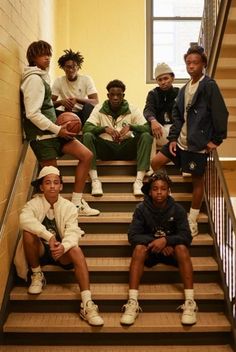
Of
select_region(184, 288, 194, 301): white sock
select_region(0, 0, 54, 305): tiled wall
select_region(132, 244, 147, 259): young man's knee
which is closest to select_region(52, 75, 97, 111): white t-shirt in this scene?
select_region(0, 0, 54, 305): tiled wall

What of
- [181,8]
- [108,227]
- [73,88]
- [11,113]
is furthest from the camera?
[181,8]

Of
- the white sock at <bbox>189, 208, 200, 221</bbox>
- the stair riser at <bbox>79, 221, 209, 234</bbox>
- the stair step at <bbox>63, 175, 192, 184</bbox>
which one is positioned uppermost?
the stair step at <bbox>63, 175, 192, 184</bbox>

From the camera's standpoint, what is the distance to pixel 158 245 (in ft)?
10.9

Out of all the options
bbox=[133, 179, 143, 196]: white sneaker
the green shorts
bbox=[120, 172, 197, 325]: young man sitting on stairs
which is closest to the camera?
bbox=[120, 172, 197, 325]: young man sitting on stairs

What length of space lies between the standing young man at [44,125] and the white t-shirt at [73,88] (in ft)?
4.10

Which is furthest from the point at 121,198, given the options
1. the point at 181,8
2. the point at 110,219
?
the point at 181,8

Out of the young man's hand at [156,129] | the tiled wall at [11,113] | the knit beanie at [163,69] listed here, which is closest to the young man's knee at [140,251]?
the tiled wall at [11,113]

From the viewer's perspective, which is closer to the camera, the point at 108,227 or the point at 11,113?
the point at 11,113

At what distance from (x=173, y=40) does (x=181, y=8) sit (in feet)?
1.61

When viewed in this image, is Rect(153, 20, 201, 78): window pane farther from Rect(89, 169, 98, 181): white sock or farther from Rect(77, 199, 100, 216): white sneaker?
Rect(77, 199, 100, 216): white sneaker

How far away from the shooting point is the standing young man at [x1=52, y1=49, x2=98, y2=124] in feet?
16.2

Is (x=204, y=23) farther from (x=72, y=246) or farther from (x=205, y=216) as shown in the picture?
(x=72, y=246)

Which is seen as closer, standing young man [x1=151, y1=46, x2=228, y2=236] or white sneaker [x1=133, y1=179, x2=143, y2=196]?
standing young man [x1=151, y1=46, x2=228, y2=236]

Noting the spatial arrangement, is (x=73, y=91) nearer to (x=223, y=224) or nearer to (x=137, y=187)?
(x=137, y=187)
